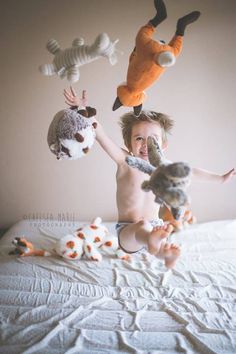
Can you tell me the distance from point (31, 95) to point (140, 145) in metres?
1.29

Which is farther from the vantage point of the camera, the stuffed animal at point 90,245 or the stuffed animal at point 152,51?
the stuffed animal at point 90,245

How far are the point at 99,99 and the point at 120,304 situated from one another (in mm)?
1306

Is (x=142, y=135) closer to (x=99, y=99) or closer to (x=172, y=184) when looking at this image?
(x=172, y=184)

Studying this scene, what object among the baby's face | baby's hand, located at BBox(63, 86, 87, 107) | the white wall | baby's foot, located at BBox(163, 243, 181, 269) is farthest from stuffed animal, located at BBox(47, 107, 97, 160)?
the white wall

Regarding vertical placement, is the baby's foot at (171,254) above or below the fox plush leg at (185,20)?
below

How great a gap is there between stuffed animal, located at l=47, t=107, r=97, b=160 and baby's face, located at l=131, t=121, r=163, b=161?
212mm

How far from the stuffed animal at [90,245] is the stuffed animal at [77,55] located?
1017 mm

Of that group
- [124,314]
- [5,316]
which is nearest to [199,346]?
[124,314]

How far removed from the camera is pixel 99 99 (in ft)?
6.82

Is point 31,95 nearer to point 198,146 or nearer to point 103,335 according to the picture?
point 198,146

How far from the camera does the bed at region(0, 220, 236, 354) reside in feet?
3.24

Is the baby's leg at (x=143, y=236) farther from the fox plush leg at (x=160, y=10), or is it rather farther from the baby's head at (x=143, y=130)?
the fox plush leg at (x=160, y=10)

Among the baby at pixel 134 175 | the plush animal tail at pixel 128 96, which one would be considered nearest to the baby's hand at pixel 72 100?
the baby at pixel 134 175

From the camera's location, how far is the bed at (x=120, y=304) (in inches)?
38.9
